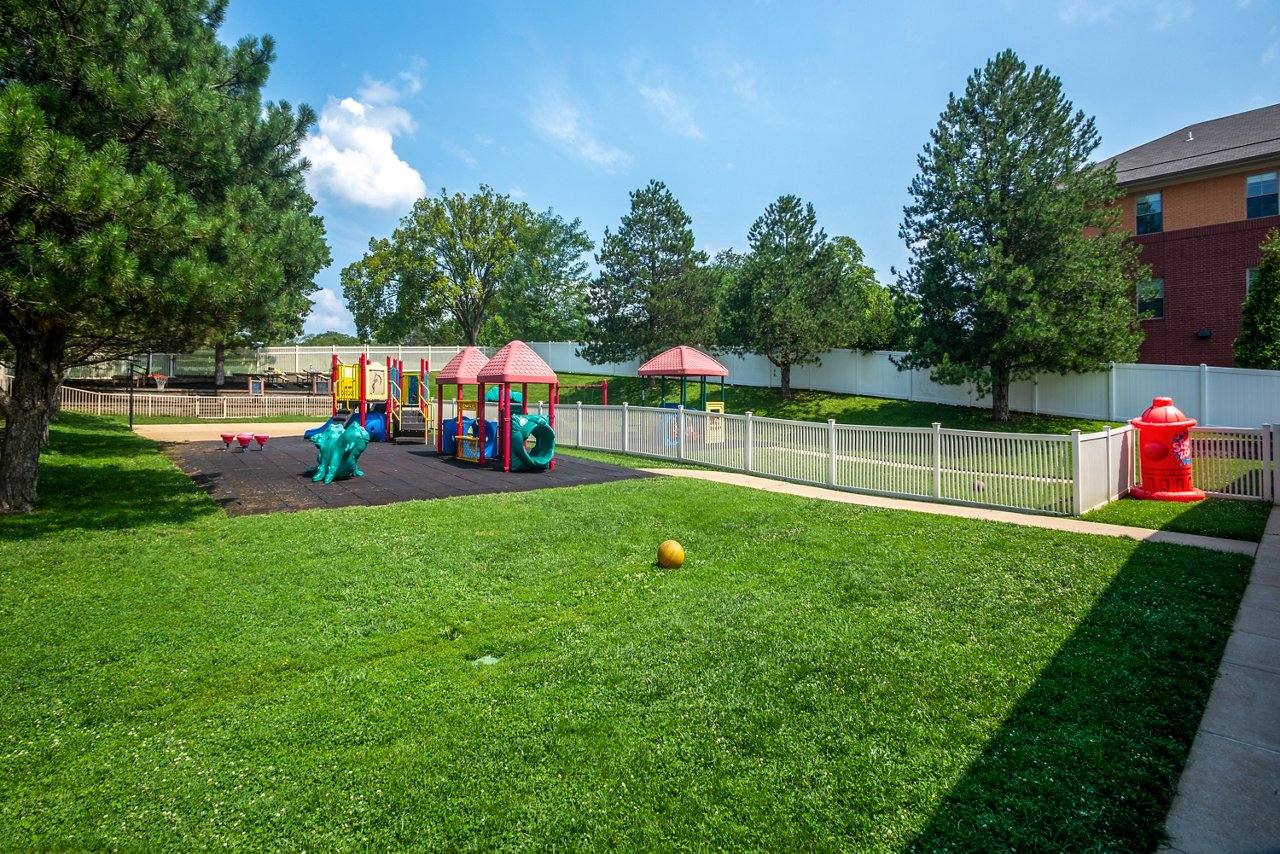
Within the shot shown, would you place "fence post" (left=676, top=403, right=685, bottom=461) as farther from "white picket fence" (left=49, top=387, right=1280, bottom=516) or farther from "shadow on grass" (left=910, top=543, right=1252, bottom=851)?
"shadow on grass" (left=910, top=543, right=1252, bottom=851)

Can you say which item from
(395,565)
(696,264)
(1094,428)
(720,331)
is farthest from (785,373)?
(395,565)

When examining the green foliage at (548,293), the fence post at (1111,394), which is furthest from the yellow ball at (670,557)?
the green foliage at (548,293)

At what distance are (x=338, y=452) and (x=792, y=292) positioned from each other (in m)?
20.2

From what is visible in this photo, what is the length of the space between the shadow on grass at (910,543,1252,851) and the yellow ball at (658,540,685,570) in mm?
3349

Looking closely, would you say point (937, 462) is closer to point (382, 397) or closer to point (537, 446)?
point (537, 446)

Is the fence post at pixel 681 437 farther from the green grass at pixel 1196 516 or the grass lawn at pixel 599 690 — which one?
the green grass at pixel 1196 516

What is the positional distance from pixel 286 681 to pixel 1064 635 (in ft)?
17.3

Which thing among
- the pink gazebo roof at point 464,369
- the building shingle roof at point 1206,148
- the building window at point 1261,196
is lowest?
the pink gazebo roof at point 464,369

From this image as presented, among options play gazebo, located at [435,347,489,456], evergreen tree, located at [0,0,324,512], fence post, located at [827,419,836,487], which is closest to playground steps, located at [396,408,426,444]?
play gazebo, located at [435,347,489,456]

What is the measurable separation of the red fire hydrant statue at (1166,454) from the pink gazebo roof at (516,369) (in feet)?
33.3

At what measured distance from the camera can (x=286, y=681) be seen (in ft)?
13.7

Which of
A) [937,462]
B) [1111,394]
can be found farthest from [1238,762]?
[1111,394]

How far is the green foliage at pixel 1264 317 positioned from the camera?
1617 centimetres

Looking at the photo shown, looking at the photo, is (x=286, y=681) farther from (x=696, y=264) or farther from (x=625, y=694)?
(x=696, y=264)
